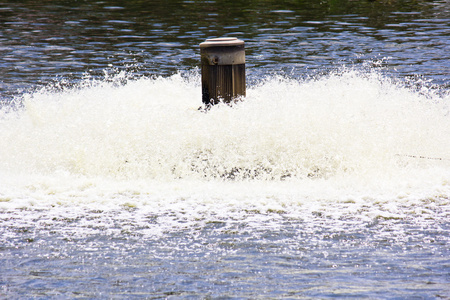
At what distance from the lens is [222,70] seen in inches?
364

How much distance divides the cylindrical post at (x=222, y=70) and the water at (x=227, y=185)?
0.76 ft

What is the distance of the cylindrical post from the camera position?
30.2ft

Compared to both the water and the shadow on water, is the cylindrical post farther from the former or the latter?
the shadow on water

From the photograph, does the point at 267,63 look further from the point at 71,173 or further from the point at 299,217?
the point at 299,217

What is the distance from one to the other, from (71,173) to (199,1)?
23.0 metres

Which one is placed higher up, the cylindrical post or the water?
the cylindrical post

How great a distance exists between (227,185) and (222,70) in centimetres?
191

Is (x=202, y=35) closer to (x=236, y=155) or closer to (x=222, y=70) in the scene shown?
(x=222, y=70)

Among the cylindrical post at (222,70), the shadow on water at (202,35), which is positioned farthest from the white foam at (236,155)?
the shadow on water at (202,35)

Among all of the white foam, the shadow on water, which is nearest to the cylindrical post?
the white foam

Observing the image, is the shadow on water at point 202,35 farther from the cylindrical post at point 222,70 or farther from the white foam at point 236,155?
the cylindrical post at point 222,70

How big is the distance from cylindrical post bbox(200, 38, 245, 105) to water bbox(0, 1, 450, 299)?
0.23m

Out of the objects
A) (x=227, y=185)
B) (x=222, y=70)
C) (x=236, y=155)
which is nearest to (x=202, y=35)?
(x=222, y=70)

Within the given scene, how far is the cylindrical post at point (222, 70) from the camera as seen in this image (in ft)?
30.2
